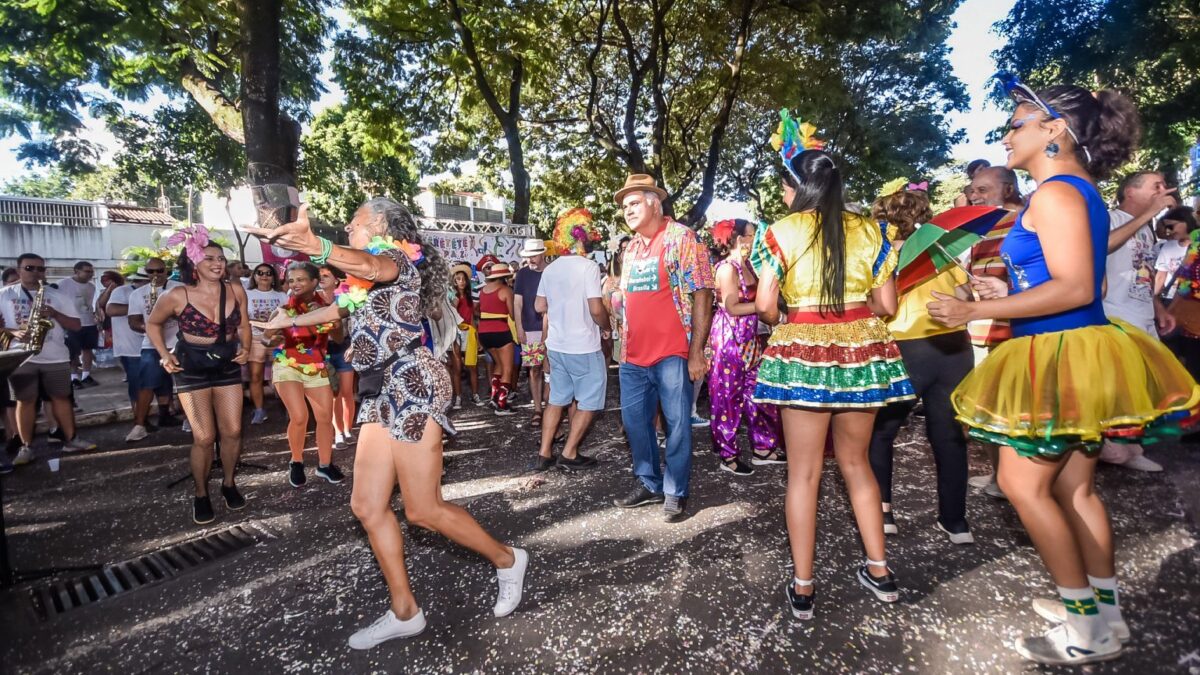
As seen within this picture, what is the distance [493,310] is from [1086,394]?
20.3 ft

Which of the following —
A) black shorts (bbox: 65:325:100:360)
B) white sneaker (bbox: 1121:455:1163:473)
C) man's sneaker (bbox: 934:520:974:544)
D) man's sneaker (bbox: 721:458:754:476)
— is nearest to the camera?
man's sneaker (bbox: 934:520:974:544)

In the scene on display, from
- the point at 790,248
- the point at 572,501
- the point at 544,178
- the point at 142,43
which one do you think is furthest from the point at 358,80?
the point at 790,248

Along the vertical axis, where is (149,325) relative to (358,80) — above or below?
below

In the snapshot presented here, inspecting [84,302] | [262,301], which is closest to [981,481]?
[262,301]

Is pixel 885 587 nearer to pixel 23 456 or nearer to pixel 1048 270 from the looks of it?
pixel 1048 270

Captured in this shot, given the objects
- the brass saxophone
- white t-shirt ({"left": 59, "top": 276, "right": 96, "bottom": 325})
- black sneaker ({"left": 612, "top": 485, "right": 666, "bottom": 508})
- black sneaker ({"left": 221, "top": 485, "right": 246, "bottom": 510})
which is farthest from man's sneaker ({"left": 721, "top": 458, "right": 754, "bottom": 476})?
white t-shirt ({"left": 59, "top": 276, "right": 96, "bottom": 325})

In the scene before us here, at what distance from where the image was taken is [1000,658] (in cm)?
231

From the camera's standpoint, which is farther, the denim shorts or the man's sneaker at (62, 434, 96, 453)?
the man's sneaker at (62, 434, 96, 453)

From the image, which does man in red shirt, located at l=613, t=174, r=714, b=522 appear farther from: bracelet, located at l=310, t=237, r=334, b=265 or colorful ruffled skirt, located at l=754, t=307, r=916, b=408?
bracelet, located at l=310, t=237, r=334, b=265

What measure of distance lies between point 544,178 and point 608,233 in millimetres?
3266

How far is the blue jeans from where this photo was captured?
12.3ft

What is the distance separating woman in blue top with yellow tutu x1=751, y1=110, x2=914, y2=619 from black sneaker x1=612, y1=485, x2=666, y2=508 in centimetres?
151

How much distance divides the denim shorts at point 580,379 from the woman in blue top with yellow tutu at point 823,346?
2357 mm

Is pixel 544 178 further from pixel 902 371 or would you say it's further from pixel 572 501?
pixel 902 371
